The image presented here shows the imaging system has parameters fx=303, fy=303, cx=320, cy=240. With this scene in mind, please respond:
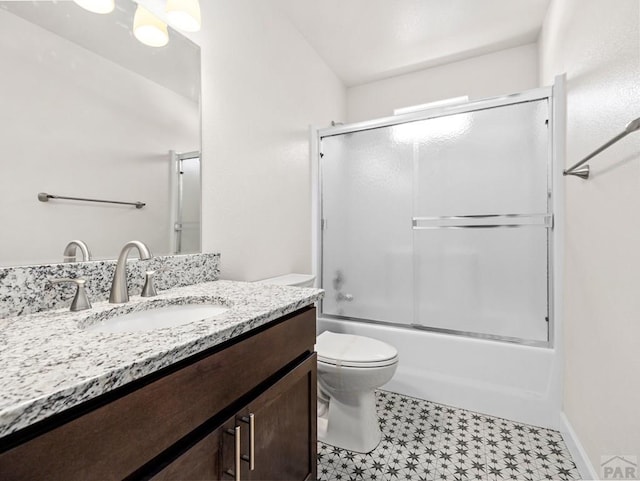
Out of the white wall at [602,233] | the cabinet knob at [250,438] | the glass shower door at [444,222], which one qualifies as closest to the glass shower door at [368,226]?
the glass shower door at [444,222]

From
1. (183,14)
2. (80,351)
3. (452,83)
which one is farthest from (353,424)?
(452,83)

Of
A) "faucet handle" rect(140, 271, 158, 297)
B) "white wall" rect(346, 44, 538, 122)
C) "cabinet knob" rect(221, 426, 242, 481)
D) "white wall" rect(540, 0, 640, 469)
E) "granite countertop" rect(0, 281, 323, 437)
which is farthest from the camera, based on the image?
"white wall" rect(346, 44, 538, 122)

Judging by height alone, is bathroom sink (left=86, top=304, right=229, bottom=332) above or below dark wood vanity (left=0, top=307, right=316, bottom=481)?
above

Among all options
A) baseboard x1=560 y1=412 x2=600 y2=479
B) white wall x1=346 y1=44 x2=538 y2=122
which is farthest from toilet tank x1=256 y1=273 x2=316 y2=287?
white wall x1=346 y1=44 x2=538 y2=122

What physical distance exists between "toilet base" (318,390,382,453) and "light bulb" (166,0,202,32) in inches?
67.1

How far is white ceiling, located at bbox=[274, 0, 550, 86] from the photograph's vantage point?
6.29 feet

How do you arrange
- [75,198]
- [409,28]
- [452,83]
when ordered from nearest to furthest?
[75,198] < [409,28] < [452,83]

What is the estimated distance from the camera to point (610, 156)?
3.39 feet

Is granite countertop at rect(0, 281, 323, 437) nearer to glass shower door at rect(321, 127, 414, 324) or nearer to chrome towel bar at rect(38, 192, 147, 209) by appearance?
chrome towel bar at rect(38, 192, 147, 209)

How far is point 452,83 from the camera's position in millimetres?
2570

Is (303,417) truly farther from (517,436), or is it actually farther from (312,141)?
(312,141)

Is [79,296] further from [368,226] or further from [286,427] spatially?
[368,226]

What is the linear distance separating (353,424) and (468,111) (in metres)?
1.88

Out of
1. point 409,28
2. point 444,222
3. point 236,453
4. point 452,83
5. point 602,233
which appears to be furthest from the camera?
point 452,83
